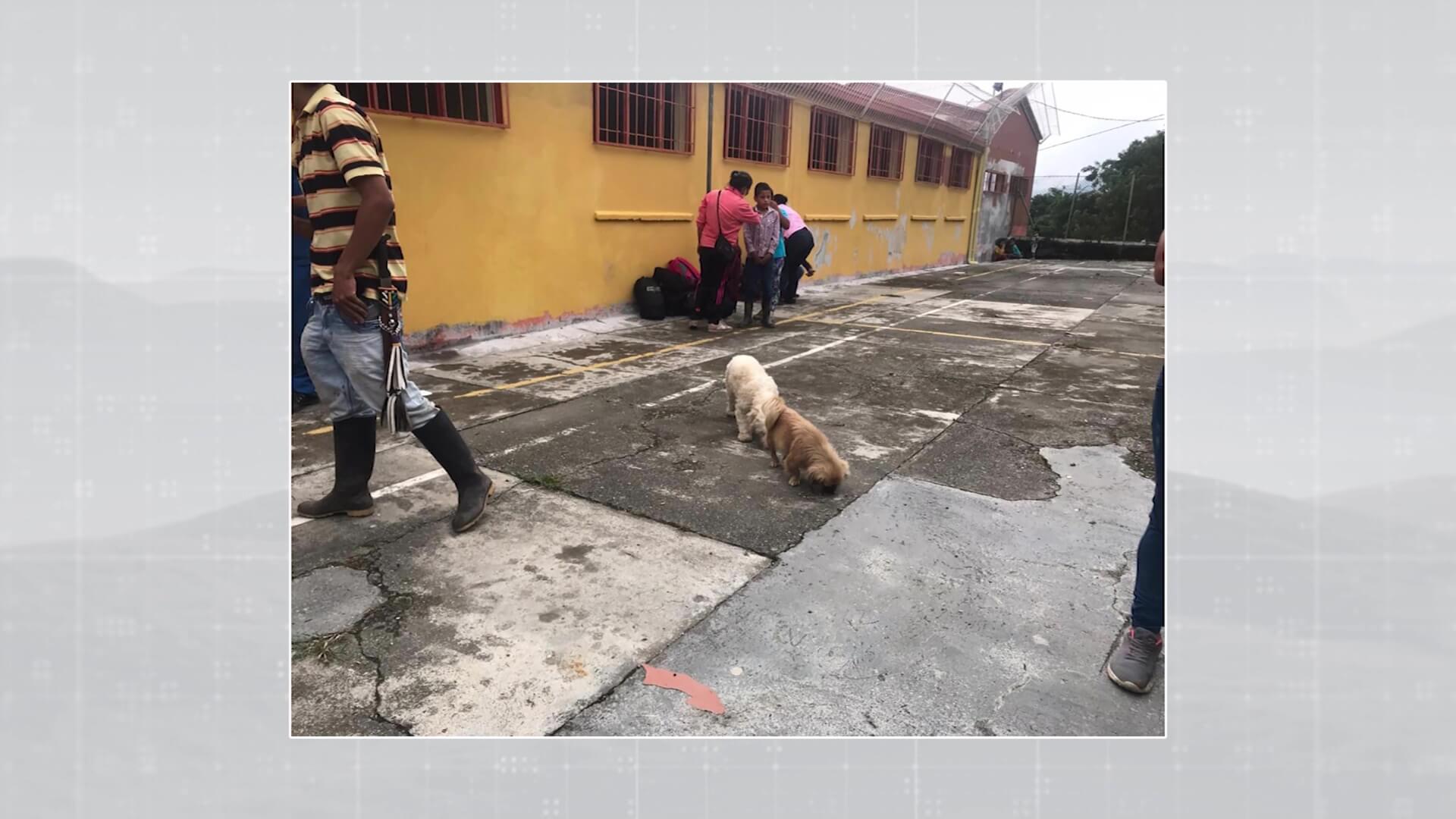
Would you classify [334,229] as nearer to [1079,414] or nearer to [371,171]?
[371,171]

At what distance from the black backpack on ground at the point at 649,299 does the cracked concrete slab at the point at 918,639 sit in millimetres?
6229

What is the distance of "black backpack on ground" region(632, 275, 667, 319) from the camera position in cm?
964

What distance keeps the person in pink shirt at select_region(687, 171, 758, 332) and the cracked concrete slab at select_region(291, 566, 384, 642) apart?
255 inches

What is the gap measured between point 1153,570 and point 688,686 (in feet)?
5.12

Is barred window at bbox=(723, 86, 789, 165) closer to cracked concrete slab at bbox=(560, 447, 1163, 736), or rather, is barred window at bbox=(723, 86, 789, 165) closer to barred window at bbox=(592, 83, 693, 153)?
barred window at bbox=(592, 83, 693, 153)

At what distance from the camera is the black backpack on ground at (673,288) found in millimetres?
9758

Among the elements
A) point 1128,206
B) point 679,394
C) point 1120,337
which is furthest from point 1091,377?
point 1128,206

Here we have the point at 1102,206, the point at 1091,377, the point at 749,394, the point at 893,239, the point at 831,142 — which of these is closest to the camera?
the point at 749,394

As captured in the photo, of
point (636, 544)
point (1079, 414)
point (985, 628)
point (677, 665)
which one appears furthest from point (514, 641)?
point (1079, 414)

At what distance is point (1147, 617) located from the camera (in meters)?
2.52

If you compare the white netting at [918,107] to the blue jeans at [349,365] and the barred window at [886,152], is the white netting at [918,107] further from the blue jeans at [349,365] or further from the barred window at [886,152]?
the blue jeans at [349,365]

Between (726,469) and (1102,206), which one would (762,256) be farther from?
(1102,206)

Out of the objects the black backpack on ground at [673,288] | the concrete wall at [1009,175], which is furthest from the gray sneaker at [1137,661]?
the concrete wall at [1009,175]

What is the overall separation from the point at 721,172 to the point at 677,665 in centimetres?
967
